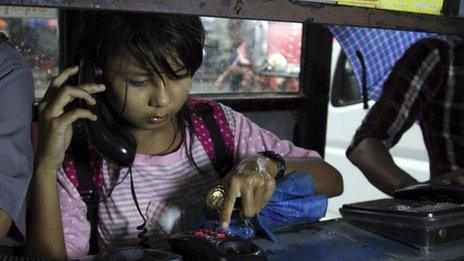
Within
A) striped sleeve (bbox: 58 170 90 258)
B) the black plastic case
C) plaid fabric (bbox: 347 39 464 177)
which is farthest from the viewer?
plaid fabric (bbox: 347 39 464 177)

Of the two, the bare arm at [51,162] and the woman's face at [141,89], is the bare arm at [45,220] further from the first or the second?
the woman's face at [141,89]

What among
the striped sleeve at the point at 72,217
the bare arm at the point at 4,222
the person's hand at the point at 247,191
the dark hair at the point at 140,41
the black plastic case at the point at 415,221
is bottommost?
the striped sleeve at the point at 72,217

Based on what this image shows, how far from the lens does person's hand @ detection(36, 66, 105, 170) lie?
1.20 m

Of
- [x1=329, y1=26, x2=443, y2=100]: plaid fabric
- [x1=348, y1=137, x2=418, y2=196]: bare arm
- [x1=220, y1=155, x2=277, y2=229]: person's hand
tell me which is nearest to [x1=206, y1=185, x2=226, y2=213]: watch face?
[x1=220, y1=155, x2=277, y2=229]: person's hand

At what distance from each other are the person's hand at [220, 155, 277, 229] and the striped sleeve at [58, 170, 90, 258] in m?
0.45

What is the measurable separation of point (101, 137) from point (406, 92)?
113 cm

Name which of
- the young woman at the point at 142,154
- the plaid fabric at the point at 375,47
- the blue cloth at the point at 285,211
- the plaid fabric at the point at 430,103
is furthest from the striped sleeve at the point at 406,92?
the blue cloth at the point at 285,211

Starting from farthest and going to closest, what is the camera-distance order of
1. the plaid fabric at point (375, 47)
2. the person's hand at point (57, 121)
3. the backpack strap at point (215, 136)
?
the plaid fabric at point (375, 47)
the backpack strap at point (215, 136)
the person's hand at point (57, 121)

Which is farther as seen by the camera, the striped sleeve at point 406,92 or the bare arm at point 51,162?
the striped sleeve at point 406,92

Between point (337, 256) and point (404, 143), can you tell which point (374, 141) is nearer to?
point (337, 256)

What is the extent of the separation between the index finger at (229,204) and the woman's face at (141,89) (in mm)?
341

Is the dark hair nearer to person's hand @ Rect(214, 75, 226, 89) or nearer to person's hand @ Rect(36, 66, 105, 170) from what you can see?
person's hand @ Rect(36, 66, 105, 170)

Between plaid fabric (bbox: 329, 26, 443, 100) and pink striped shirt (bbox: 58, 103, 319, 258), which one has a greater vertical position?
plaid fabric (bbox: 329, 26, 443, 100)

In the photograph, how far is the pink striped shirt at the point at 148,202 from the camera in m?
1.35
